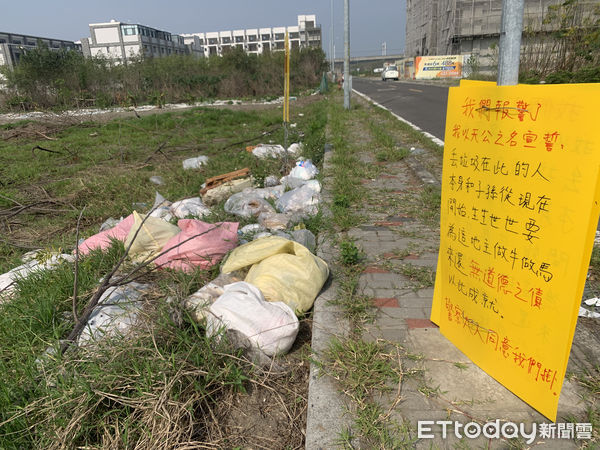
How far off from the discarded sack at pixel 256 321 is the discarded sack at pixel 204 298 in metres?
0.11

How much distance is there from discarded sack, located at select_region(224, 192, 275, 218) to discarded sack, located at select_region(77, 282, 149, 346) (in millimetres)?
2071

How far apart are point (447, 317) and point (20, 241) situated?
14.5 feet

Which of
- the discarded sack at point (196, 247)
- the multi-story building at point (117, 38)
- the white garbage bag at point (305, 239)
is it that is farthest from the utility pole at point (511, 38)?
the multi-story building at point (117, 38)

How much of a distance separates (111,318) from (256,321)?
2.69 feet

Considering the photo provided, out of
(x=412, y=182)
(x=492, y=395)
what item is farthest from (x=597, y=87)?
(x=412, y=182)

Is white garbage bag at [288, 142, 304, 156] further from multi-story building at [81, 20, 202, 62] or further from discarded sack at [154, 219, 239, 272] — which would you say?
multi-story building at [81, 20, 202, 62]

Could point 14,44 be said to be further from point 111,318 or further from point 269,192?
point 111,318

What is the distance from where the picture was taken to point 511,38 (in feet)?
6.39

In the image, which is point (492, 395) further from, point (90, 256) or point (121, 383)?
point (90, 256)

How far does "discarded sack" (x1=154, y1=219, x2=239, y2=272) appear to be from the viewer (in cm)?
316

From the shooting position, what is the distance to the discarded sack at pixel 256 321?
227 centimetres

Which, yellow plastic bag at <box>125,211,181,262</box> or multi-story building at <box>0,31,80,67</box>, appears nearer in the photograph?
yellow plastic bag at <box>125,211,181,262</box>

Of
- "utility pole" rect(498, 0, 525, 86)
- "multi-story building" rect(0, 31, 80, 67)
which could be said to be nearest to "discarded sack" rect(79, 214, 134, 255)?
"utility pole" rect(498, 0, 525, 86)

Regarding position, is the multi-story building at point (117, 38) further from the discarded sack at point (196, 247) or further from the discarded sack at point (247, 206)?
the discarded sack at point (196, 247)
